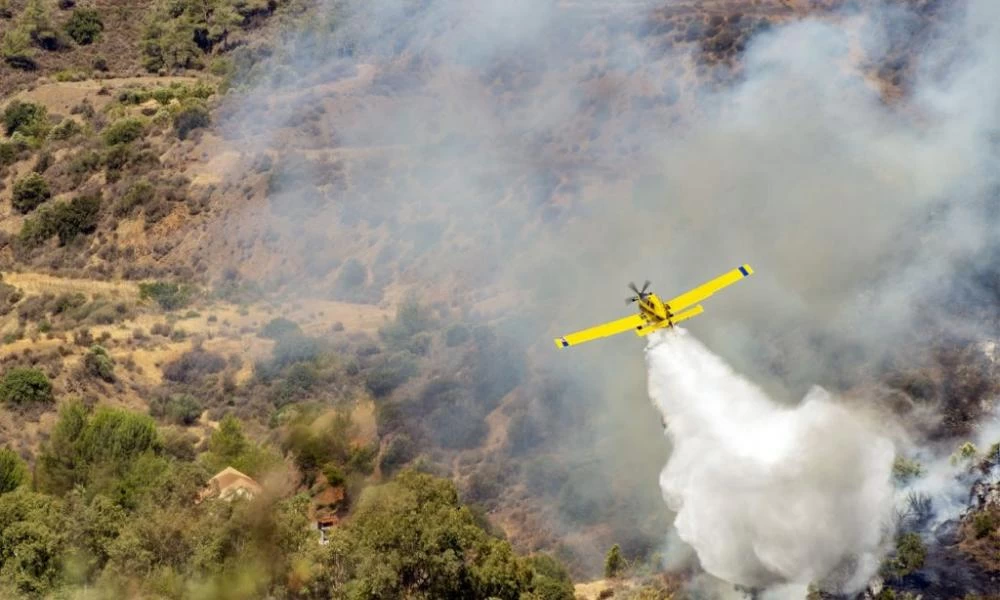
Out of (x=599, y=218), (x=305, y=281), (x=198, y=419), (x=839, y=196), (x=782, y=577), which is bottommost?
(x=198, y=419)

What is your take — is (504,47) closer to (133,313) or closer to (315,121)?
(315,121)

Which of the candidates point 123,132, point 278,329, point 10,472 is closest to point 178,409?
point 278,329

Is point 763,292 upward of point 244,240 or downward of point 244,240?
upward

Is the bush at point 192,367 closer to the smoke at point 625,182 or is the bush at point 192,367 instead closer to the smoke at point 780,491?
the smoke at point 625,182

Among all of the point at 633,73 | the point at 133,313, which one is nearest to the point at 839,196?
the point at 633,73

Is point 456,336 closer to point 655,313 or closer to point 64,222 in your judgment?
point 655,313

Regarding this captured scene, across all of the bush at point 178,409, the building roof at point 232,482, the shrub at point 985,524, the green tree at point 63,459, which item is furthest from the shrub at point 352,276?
the shrub at point 985,524
